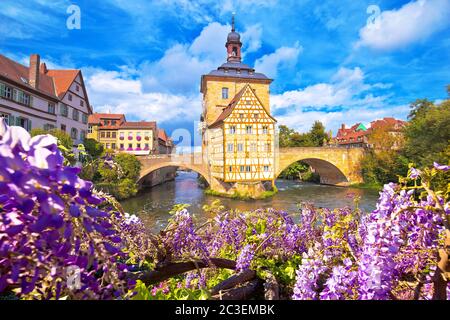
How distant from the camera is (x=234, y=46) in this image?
37844 mm

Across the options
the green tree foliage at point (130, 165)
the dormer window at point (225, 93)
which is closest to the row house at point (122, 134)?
the green tree foliage at point (130, 165)

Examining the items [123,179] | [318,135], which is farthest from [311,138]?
[123,179]

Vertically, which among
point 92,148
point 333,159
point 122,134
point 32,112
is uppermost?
point 122,134

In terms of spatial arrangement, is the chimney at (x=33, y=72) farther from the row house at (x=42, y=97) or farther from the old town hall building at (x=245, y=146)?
the old town hall building at (x=245, y=146)

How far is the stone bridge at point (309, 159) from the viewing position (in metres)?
29.9

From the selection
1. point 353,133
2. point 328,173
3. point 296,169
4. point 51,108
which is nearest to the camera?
point 51,108

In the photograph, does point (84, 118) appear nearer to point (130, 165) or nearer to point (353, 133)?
point (130, 165)

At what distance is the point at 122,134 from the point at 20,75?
26847 mm

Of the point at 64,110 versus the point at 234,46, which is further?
the point at 234,46

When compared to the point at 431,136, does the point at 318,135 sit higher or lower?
higher

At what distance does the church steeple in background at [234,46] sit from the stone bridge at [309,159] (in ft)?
50.6

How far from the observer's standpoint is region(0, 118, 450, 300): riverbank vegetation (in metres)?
0.72

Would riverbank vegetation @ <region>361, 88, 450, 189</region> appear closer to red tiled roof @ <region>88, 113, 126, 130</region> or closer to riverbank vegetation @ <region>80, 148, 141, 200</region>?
riverbank vegetation @ <region>80, 148, 141, 200</region>

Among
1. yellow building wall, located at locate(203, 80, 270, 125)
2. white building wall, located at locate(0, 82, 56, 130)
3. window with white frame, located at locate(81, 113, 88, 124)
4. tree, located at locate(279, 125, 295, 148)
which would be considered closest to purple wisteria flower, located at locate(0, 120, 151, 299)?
white building wall, located at locate(0, 82, 56, 130)
